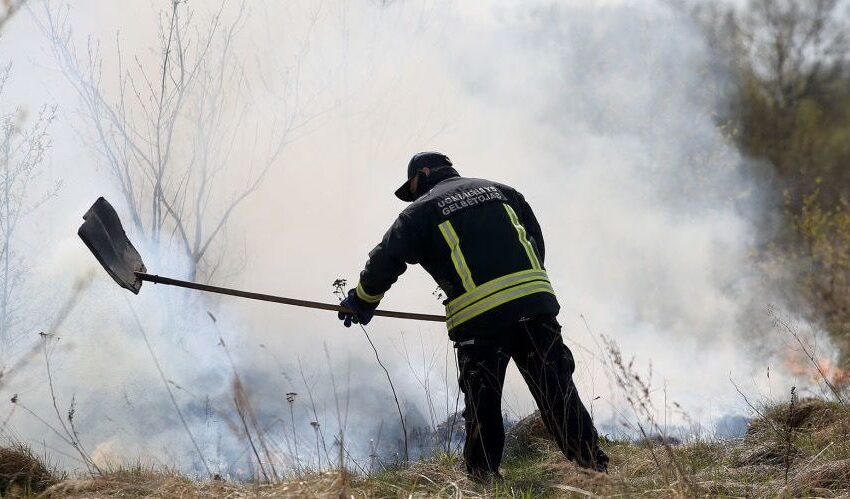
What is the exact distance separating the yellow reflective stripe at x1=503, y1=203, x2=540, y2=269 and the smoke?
242 cm

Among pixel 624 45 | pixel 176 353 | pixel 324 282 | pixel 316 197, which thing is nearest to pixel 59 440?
pixel 176 353

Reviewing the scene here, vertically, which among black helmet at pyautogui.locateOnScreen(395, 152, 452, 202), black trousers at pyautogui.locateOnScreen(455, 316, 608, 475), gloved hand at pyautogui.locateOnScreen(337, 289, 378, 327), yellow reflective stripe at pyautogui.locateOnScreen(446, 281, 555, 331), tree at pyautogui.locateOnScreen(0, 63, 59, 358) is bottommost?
black trousers at pyautogui.locateOnScreen(455, 316, 608, 475)

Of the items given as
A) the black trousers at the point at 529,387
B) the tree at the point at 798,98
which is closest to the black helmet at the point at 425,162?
the black trousers at the point at 529,387

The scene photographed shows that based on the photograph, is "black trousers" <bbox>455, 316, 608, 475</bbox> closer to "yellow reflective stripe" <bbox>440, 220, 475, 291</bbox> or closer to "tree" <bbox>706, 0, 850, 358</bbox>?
"yellow reflective stripe" <bbox>440, 220, 475, 291</bbox>

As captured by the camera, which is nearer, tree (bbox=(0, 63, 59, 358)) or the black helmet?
the black helmet

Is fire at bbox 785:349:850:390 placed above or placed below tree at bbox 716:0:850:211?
below

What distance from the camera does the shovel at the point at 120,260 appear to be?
180 inches

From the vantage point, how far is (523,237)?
4.14 metres

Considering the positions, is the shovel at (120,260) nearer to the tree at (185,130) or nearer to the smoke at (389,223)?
the smoke at (389,223)

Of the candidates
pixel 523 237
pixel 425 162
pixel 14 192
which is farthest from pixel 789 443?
pixel 14 192

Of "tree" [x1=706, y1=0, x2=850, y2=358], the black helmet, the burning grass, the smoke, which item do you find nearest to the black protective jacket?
the black helmet

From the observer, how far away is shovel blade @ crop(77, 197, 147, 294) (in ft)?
15.0

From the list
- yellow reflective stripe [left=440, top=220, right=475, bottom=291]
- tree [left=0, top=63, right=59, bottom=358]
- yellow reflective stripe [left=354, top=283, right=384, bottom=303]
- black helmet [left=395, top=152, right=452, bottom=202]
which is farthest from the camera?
tree [left=0, top=63, right=59, bottom=358]

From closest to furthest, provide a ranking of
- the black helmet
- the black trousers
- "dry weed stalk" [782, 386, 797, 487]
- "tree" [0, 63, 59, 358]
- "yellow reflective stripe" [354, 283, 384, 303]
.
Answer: "dry weed stalk" [782, 386, 797, 487] → the black trousers → "yellow reflective stripe" [354, 283, 384, 303] → the black helmet → "tree" [0, 63, 59, 358]
